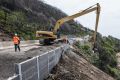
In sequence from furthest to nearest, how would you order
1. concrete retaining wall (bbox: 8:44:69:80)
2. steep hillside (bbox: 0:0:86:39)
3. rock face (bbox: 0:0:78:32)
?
1. rock face (bbox: 0:0:78:32)
2. steep hillside (bbox: 0:0:86:39)
3. concrete retaining wall (bbox: 8:44:69:80)

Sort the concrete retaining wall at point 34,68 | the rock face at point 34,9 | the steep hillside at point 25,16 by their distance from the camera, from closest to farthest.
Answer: the concrete retaining wall at point 34,68, the steep hillside at point 25,16, the rock face at point 34,9

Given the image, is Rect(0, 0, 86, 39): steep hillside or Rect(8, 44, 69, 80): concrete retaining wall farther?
Rect(0, 0, 86, 39): steep hillside

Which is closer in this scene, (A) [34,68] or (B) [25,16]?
(A) [34,68]

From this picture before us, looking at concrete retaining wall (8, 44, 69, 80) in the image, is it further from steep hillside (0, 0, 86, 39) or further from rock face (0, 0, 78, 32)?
rock face (0, 0, 78, 32)

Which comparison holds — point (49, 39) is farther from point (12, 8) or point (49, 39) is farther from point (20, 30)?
point (12, 8)

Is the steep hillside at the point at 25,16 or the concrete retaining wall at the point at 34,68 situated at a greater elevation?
the steep hillside at the point at 25,16

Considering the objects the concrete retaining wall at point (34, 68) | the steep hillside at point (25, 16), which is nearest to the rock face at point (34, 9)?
the steep hillside at point (25, 16)

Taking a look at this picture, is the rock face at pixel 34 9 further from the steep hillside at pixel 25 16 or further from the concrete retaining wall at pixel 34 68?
the concrete retaining wall at pixel 34 68

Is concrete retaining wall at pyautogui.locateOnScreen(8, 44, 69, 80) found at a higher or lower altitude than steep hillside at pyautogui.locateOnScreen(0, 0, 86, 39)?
lower

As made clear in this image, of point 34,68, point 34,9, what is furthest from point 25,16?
point 34,68

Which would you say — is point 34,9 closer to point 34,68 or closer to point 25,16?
point 25,16

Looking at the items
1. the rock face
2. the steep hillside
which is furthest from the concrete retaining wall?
the rock face

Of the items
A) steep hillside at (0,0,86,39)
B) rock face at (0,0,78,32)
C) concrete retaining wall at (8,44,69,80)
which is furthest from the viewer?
rock face at (0,0,78,32)

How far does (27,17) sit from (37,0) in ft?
44.6
